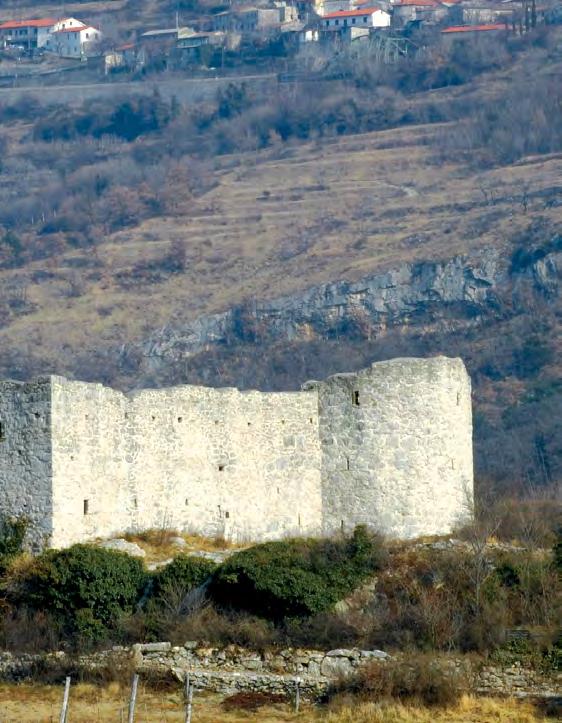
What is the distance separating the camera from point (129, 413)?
4828 centimetres

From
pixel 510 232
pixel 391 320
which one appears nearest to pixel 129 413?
pixel 391 320

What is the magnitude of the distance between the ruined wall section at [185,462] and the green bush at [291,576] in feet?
9.17

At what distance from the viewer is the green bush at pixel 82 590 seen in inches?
1780

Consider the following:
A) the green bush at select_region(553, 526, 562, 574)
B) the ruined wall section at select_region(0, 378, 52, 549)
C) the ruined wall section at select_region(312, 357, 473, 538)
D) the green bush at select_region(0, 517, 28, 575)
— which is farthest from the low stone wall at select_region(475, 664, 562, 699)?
the green bush at select_region(0, 517, 28, 575)

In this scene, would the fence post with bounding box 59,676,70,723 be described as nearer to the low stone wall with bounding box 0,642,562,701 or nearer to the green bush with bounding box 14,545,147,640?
the low stone wall with bounding box 0,642,562,701

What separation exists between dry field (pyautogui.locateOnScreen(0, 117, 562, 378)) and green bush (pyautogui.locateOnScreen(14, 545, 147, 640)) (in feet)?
240

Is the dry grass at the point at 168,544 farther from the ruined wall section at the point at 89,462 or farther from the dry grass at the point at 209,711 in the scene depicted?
the dry grass at the point at 209,711

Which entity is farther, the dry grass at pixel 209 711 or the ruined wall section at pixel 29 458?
the ruined wall section at pixel 29 458

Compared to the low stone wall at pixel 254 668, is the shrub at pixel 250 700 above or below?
below

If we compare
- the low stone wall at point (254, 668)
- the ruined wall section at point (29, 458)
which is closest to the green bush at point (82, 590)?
the low stone wall at point (254, 668)

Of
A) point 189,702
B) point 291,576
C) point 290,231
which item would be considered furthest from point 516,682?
point 290,231

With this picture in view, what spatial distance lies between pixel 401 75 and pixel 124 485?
147 meters

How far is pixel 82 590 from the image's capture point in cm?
4522

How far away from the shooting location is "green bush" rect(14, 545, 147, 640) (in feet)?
148
